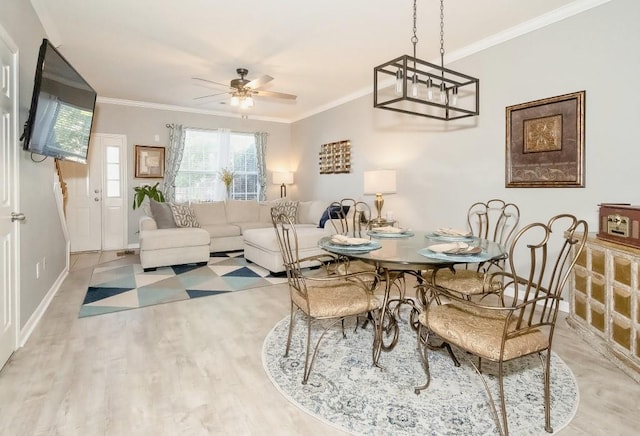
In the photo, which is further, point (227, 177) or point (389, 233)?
point (227, 177)

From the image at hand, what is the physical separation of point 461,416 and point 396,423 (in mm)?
327

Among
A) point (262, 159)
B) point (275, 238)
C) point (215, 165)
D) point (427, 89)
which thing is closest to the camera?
point (427, 89)

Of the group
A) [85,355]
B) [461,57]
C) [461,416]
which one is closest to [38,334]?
[85,355]

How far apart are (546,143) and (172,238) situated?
14.4ft

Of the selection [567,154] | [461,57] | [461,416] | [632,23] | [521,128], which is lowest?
[461,416]

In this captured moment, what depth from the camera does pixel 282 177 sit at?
7.39 metres

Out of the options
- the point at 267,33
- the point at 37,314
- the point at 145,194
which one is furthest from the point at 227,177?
the point at 37,314

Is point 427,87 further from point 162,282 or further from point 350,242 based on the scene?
point 162,282

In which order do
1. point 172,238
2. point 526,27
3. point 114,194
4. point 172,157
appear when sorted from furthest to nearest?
point 172,157, point 114,194, point 172,238, point 526,27

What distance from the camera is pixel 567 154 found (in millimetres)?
3084

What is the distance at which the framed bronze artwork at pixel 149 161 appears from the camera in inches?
253

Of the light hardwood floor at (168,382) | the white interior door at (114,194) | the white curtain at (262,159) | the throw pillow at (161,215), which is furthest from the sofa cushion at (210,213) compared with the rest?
the light hardwood floor at (168,382)

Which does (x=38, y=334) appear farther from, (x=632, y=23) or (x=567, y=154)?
(x=632, y=23)

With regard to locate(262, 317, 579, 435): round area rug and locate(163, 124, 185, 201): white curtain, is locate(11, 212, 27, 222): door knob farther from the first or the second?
locate(163, 124, 185, 201): white curtain
